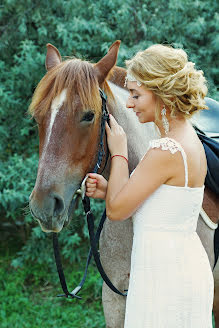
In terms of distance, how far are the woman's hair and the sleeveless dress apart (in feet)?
1.23

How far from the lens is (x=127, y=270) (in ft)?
8.34

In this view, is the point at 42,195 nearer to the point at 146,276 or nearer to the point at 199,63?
the point at 146,276

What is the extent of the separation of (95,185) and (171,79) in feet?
2.07

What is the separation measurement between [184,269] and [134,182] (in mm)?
465

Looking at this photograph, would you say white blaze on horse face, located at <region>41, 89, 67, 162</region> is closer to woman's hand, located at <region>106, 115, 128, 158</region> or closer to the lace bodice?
woman's hand, located at <region>106, 115, 128, 158</region>

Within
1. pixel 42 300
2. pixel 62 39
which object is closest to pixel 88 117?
pixel 62 39

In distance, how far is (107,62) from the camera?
7.32 feet

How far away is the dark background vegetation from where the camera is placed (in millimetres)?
4645

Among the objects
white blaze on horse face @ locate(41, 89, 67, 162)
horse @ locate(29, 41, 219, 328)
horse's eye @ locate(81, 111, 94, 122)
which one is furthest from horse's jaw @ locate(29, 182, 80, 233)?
horse's eye @ locate(81, 111, 94, 122)

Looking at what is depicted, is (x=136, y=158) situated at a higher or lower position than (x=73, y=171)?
lower

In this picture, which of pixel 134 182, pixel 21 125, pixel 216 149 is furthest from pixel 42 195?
pixel 21 125

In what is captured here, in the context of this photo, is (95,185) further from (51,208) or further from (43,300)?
(43,300)

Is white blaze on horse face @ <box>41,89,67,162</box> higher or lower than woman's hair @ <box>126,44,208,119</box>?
lower

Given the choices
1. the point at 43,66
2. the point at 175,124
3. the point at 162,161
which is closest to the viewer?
the point at 162,161
